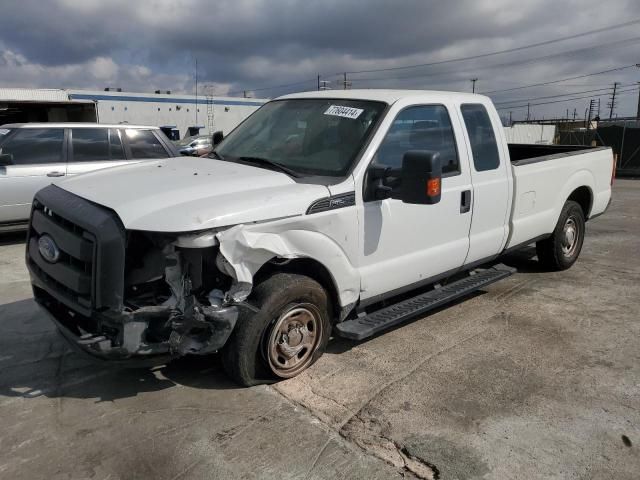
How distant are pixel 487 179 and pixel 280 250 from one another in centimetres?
240

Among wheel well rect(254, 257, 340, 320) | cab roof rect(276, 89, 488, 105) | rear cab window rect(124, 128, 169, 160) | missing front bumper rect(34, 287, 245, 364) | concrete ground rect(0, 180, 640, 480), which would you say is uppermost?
cab roof rect(276, 89, 488, 105)

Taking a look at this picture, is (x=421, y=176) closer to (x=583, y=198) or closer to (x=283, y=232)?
(x=283, y=232)

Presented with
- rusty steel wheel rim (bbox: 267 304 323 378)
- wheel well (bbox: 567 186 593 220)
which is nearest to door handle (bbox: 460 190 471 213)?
rusty steel wheel rim (bbox: 267 304 323 378)

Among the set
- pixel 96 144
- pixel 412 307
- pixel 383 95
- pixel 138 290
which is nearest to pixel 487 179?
pixel 383 95

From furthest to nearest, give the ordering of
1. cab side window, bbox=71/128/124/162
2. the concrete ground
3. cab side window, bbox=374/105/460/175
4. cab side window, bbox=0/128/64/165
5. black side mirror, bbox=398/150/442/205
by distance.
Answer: cab side window, bbox=71/128/124/162 → cab side window, bbox=0/128/64/165 → cab side window, bbox=374/105/460/175 → black side mirror, bbox=398/150/442/205 → the concrete ground

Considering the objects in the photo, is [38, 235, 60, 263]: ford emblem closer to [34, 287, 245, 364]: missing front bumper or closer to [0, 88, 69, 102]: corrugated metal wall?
[34, 287, 245, 364]: missing front bumper

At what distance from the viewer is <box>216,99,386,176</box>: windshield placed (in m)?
3.94

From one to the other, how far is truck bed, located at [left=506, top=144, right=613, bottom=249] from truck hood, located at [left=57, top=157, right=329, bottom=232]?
2723 mm

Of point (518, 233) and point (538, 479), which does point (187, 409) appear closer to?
point (538, 479)

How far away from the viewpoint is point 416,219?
420cm

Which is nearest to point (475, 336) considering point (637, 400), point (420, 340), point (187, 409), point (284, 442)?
point (420, 340)

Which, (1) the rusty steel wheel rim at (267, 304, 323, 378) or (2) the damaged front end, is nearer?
(2) the damaged front end

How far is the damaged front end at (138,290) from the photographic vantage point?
300 cm

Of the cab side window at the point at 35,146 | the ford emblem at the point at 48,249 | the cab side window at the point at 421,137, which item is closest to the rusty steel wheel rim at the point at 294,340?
the cab side window at the point at 421,137
